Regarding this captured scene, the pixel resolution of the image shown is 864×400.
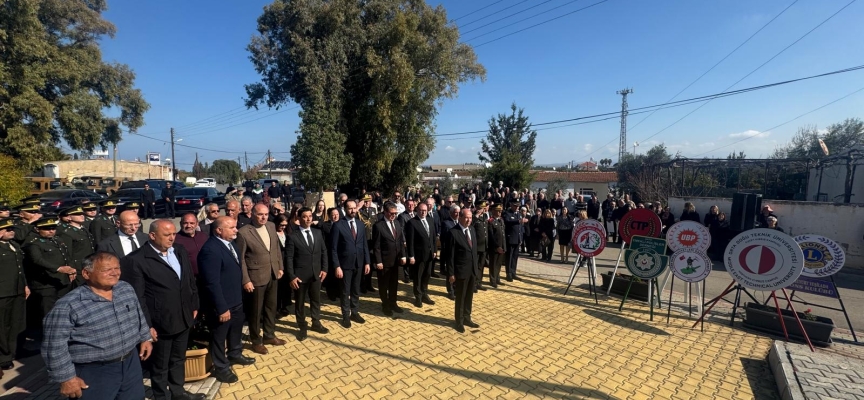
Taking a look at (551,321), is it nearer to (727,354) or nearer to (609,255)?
(727,354)

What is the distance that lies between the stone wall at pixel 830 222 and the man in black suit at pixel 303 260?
1373 cm

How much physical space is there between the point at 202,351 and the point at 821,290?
837 cm

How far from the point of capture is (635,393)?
4137 mm

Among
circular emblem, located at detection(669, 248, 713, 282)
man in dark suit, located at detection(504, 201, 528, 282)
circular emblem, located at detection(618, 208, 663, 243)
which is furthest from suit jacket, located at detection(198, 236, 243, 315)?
circular emblem, located at detection(669, 248, 713, 282)

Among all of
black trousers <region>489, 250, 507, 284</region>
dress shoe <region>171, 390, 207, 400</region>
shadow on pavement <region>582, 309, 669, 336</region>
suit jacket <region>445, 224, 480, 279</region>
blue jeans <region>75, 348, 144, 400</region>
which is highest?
suit jacket <region>445, 224, 480, 279</region>

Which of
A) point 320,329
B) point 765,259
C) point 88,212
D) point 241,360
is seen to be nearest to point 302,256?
point 320,329

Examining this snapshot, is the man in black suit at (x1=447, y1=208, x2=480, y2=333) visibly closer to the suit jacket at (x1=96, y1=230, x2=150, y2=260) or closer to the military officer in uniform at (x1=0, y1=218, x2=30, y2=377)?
the suit jacket at (x1=96, y1=230, x2=150, y2=260)

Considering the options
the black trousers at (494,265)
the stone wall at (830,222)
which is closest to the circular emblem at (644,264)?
the black trousers at (494,265)

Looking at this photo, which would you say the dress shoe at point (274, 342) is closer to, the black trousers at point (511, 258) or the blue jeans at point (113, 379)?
the blue jeans at point (113, 379)

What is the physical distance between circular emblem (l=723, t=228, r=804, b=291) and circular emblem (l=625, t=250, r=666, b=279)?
3.32ft

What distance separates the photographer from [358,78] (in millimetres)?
20078

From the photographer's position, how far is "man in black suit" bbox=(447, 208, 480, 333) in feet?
18.7

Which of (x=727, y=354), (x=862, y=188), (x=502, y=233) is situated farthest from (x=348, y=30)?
(x=862, y=188)

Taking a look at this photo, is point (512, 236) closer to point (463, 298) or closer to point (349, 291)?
point (463, 298)
